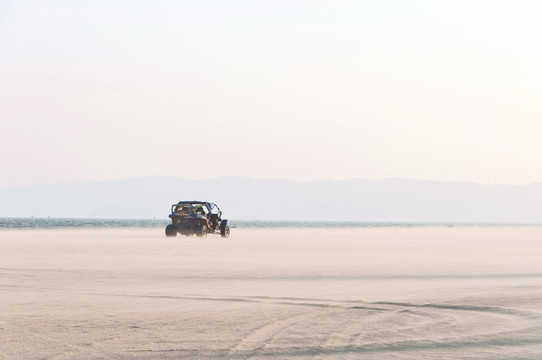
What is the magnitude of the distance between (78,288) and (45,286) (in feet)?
2.42

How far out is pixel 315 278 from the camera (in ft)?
55.9

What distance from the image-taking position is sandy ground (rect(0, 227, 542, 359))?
8289mm

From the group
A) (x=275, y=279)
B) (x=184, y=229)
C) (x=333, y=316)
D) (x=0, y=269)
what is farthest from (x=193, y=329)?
(x=184, y=229)

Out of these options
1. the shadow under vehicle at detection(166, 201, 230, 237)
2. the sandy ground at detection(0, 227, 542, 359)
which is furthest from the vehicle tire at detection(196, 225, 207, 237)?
the sandy ground at detection(0, 227, 542, 359)

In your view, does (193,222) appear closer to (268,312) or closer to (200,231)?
(200,231)

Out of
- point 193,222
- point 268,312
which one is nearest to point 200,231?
point 193,222

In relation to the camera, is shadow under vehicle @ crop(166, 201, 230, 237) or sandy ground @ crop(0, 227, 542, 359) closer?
sandy ground @ crop(0, 227, 542, 359)

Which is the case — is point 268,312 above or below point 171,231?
below

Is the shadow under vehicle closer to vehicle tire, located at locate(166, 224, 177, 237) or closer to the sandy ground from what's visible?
vehicle tire, located at locate(166, 224, 177, 237)

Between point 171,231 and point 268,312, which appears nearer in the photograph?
point 268,312

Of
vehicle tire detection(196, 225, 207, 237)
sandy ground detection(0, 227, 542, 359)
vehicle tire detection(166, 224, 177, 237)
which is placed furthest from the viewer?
vehicle tire detection(166, 224, 177, 237)

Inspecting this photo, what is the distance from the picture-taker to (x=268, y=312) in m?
11.1

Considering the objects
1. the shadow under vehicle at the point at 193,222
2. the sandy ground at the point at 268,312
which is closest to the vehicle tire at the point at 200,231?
the shadow under vehicle at the point at 193,222

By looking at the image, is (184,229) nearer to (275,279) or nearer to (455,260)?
(455,260)
